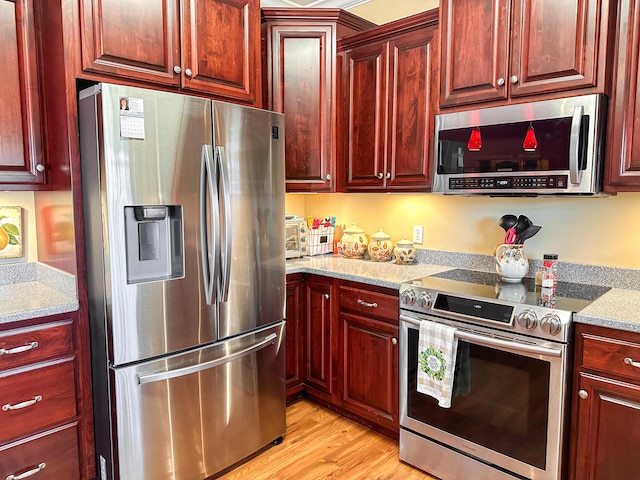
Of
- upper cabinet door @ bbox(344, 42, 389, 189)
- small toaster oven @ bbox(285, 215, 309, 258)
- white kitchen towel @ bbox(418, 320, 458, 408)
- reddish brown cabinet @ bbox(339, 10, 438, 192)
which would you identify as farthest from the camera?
small toaster oven @ bbox(285, 215, 309, 258)

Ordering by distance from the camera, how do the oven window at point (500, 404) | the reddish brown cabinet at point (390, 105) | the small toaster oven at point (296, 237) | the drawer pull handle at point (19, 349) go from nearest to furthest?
the drawer pull handle at point (19, 349) → the oven window at point (500, 404) → the reddish brown cabinet at point (390, 105) → the small toaster oven at point (296, 237)

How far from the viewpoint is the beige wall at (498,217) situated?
221 centimetres

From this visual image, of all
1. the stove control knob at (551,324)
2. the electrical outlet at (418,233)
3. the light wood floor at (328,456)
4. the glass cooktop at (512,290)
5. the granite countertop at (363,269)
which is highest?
the electrical outlet at (418,233)

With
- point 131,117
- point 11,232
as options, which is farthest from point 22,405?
point 131,117

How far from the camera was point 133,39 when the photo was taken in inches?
79.9

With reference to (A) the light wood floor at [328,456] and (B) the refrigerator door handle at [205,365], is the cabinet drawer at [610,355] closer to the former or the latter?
(A) the light wood floor at [328,456]

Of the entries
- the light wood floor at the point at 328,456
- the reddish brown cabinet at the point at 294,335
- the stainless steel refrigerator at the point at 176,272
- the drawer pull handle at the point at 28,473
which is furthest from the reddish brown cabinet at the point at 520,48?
the drawer pull handle at the point at 28,473

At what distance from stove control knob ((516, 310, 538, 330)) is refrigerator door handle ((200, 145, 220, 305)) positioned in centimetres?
135

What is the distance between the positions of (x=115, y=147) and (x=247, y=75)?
1.02 metres

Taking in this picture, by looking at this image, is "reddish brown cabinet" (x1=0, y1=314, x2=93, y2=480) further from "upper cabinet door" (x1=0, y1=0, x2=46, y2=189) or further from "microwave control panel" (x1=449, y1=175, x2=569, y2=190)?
"microwave control panel" (x1=449, y1=175, x2=569, y2=190)

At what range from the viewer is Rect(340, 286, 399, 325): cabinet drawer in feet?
7.77

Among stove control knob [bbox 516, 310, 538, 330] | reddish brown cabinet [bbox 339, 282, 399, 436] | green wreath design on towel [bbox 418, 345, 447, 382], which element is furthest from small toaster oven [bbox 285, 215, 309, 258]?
stove control knob [bbox 516, 310, 538, 330]

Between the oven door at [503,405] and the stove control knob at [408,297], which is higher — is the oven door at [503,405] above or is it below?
below

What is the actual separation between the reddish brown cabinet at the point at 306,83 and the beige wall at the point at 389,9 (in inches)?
12.5
